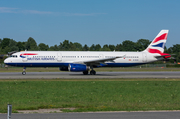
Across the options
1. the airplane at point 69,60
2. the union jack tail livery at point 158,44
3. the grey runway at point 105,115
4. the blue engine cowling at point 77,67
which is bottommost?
the grey runway at point 105,115

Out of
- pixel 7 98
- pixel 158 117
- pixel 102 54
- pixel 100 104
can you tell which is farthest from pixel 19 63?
pixel 158 117

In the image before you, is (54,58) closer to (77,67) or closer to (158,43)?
(77,67)

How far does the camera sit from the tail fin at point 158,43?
156 ft

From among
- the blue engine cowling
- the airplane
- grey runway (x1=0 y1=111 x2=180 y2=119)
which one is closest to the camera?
grey runway (x1=0 y1=111 x2=180 y2=119)

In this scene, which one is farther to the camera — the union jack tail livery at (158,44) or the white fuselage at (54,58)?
the union jack tail livery at (158,44)

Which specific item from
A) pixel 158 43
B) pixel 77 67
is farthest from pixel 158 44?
pixel 77 67

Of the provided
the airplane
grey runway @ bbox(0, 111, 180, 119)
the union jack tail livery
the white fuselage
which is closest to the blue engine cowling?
the airplane

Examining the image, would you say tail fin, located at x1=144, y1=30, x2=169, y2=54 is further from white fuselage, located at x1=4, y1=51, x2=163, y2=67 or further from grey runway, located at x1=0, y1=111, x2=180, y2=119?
grey runway, located at x1=0, y1=111, x2=180, y2=119

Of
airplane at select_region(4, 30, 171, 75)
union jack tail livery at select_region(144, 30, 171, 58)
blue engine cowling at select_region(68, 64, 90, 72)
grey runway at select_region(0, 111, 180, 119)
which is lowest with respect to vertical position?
grey runway at select_region(0, 111, 180, 119)

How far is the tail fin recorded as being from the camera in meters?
47.7

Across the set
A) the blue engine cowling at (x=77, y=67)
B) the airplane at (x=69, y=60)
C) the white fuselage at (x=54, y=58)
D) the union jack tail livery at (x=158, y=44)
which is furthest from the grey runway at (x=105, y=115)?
the union jack tail livery at (x=158, y=44)

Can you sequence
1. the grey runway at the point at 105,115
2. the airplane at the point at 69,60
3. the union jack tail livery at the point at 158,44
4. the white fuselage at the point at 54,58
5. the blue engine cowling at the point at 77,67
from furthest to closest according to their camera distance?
1. the union jack tail livery at the point at 158,44
2. the white fuselage at the point at 54,58
3. the airplane at the point at 69,60
4. the blue engine cowling at the point at 77,67
5. the grey runway at the point at 105,115

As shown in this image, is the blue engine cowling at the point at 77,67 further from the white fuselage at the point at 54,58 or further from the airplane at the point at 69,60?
the white fuselage at the point at 54,58

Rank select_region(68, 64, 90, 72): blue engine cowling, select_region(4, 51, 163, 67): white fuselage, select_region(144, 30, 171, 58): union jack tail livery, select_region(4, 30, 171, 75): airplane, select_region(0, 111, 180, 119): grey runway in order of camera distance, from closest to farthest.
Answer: select_region(0, 111, 180, 119): grey runway, select_region(68, 64, 90, 72): blue engine cowling, select_region(4, 30, 171, 75): airplane, select_region(4, 51, 163, 67): white fuselage, select_region(144, 30, 171, 58): union jack tail livery
